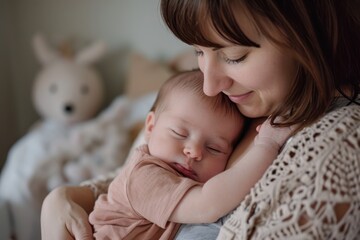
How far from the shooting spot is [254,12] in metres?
0.87

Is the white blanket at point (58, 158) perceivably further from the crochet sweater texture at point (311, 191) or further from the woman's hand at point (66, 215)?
the crochet sweater texture at point (311, 191)

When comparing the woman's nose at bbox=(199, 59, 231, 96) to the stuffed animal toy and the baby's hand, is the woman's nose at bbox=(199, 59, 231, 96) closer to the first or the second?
the baby's hand

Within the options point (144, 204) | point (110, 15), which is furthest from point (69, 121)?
point (144, 204)

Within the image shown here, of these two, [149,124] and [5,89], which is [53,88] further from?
[149,124]

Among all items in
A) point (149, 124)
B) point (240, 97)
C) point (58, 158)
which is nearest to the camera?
point (240, 97)

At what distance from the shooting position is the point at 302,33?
89cm

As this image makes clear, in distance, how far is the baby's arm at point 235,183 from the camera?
36.7 inches

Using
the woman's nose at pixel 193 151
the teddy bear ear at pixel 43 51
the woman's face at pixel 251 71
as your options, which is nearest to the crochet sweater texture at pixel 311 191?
the woman's face at pixel 251 71

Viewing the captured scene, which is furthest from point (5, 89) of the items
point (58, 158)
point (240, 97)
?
point (240, 97)

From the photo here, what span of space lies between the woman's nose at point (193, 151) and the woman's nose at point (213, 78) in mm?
151

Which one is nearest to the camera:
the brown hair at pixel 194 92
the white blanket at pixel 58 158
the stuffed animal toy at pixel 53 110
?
the brown hair at pixel 194 92

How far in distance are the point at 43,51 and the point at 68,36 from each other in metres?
0.26

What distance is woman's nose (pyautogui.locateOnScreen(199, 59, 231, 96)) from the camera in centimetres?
98

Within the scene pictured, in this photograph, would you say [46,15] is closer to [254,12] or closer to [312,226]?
[254,12]
